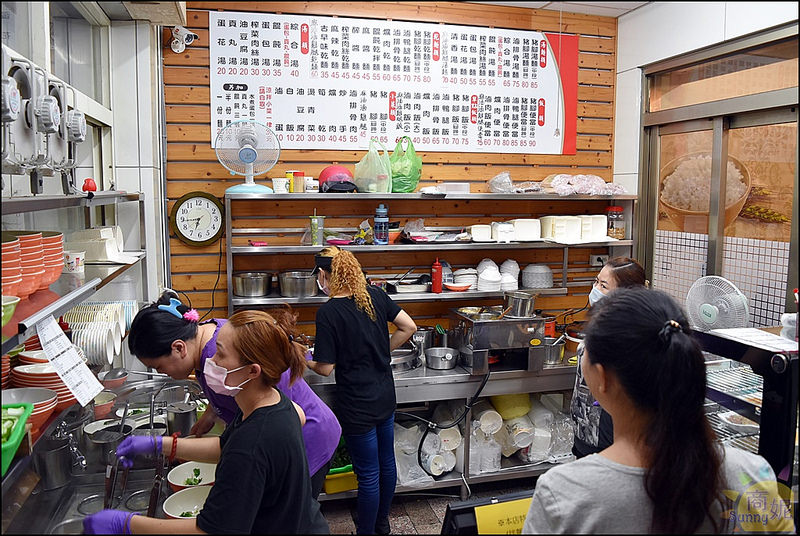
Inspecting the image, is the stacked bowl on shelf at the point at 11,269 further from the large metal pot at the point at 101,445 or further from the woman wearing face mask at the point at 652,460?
the woman wearing face mask at the point at 652,460

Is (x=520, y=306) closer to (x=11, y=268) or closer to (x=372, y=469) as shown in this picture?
(x=372, y=469)

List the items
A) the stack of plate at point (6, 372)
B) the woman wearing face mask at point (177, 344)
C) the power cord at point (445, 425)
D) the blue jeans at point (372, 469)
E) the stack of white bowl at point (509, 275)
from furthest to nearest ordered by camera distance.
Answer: the stack of white bowl at point (509, 275), the power cord at point (445, 425), the blue jeans at point (372, 469), the woman wearing face mask at point (177, 344), the stack of plate at point (6, 372)

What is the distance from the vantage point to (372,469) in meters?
3.21

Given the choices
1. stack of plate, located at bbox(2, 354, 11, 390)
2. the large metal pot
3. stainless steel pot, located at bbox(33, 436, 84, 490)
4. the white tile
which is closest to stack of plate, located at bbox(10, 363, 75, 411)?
stack of plate, located at bbox(2, 354, 11, 390)

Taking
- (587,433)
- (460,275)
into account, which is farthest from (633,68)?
(587,433)

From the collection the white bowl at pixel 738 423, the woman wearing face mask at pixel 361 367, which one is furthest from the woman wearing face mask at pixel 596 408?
the woman wearing face mask at pixel 361 367

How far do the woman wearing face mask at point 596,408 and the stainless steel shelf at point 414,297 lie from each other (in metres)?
1.05

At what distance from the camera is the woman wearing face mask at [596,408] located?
7.75 feet

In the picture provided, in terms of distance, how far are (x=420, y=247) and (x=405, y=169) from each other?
512 mm

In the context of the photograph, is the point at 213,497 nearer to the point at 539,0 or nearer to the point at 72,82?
the point at 539,0

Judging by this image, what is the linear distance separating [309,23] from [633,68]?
90.2 inches

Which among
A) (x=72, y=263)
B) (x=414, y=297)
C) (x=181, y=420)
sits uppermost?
(x=72, y=263)

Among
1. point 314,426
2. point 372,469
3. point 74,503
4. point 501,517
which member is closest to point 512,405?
point 372,469

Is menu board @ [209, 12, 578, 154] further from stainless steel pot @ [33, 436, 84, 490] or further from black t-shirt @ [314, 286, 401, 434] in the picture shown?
stainless steel pot @ [33, 436, 84, 490]
